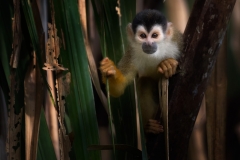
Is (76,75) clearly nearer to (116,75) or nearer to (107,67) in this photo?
(107,67)

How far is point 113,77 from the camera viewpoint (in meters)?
1.43

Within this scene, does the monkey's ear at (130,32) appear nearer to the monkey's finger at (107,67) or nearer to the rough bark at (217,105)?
the monkey's finger at (107,67)

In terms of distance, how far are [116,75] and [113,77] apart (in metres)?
0.02

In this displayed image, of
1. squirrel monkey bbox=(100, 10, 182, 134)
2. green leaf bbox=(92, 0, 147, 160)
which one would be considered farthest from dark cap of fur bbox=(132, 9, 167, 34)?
green leaf bbox=(92, 0, 147, 160)

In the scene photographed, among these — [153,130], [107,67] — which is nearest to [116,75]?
[107,67]

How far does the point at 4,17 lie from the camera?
3.65ft

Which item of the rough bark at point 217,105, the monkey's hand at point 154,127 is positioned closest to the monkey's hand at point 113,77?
the monkey's hand at point 154,127

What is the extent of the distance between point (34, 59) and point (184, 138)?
1.92 feet

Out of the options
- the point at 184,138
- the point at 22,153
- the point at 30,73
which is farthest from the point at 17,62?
the point at 184,138

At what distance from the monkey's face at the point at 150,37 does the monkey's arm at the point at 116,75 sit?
0.13m

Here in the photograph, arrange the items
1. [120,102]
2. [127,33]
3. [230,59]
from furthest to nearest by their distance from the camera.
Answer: [230,59] < [127,33] < [120,102]

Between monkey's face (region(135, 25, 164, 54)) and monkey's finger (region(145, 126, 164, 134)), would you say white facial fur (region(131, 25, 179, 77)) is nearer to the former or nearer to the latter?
monkey's face (region(135, 25, 164, 54))

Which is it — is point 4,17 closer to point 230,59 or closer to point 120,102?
point 120,102

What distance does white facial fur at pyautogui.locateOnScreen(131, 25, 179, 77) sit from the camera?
1420 millimetres
